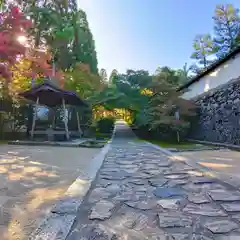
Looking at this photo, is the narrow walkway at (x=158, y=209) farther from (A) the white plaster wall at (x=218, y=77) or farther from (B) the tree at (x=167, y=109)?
(B) the tree at (x=167, y=109)

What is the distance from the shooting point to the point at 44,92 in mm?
10711

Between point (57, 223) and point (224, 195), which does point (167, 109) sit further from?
point (57, 223)

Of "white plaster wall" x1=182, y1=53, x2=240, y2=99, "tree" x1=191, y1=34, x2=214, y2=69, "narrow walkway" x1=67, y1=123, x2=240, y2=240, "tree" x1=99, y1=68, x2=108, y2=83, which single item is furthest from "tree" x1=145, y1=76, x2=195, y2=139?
"tree" x1=191, y1=34, x2=214, y2=69

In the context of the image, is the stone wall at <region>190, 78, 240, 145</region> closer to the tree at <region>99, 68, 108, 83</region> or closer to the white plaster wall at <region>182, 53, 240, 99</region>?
the white plaster wall at <region>182, 53, 240, 99</region>

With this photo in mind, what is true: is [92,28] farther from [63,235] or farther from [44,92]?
[63,235]

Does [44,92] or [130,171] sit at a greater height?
[44,92]

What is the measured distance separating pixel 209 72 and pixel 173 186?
945 centimetres

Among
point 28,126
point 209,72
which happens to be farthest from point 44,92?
point 209,72

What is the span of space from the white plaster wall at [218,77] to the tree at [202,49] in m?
14.0

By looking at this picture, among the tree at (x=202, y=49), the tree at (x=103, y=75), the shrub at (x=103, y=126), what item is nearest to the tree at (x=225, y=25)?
the tree at (x=202, y=49)

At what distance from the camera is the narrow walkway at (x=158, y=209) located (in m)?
1.96

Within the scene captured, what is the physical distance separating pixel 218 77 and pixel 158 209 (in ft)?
31.0

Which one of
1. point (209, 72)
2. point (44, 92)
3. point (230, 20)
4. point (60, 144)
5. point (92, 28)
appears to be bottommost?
point (60, 144)

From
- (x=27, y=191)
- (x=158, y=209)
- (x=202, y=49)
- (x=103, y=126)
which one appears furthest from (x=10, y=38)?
(x=202, y=49)
